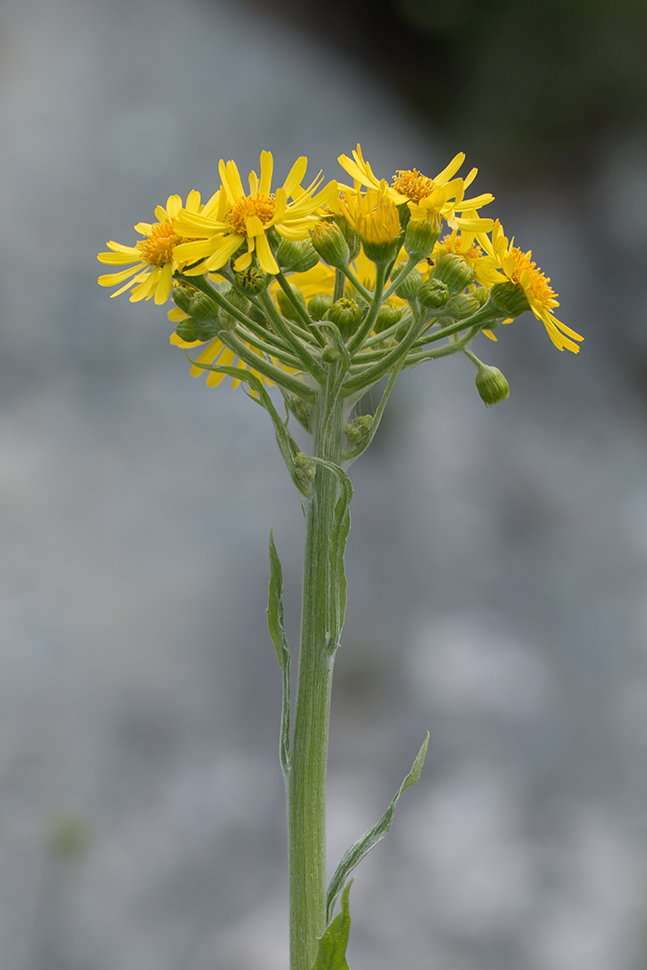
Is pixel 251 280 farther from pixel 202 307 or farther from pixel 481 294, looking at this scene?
pixel 481 294

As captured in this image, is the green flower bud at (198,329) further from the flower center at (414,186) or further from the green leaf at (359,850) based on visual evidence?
the green leaf at (359,850)

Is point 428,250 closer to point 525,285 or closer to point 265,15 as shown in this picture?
point 525,285

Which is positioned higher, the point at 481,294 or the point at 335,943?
the point at 481,294

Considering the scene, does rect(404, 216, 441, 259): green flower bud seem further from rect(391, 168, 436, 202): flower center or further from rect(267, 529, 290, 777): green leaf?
rect(267, 529, 290, 777): green leaf

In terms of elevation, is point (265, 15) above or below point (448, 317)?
above

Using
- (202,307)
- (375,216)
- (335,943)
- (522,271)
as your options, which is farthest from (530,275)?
(335,943)

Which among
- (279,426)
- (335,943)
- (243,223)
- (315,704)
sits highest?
(243,223)

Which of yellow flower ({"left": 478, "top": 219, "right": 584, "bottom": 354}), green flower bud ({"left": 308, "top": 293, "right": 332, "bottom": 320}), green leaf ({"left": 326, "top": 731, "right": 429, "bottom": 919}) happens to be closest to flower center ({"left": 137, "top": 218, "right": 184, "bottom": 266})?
green flower bud ({"left": 308, "top": 293, "right": 332, "bottom": 320})

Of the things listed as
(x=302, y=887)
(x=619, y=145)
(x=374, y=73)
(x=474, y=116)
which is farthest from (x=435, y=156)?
(x=302, y=887)
